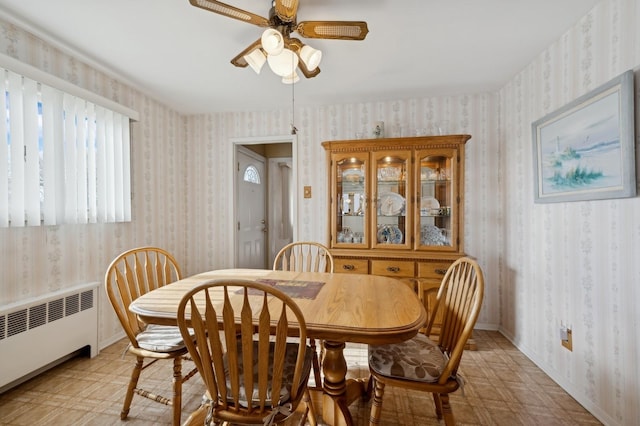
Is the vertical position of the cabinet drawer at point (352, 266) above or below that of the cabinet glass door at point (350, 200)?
below

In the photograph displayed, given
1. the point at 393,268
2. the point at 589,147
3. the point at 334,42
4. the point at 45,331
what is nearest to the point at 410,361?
the point at 393,268

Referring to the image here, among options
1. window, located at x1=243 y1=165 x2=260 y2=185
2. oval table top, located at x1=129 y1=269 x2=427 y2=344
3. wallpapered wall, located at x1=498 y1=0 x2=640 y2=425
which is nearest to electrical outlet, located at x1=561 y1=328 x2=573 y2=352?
wallpapered wall, located at x1=498 y1=0 x2=640 y2=425

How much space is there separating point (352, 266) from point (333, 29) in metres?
1.95

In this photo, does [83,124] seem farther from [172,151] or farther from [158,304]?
[158,304]

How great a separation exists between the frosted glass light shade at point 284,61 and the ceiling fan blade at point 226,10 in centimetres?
16

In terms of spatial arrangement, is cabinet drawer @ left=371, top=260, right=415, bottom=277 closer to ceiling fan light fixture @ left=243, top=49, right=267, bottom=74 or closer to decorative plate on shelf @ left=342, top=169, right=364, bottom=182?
decorative plate on shelf @ left=342, top=169, right=364, bottom=182

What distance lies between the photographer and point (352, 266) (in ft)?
8.73

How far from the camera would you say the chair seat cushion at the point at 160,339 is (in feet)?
4.76

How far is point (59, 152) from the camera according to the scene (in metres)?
2.03

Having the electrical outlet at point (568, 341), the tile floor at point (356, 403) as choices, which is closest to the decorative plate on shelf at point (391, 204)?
the tile floor at point (356, 403)

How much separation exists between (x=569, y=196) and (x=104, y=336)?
380 cm

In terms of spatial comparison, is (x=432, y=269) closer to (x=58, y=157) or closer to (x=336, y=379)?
(x=336, y=379)

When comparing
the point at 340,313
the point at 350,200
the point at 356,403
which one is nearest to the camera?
the point at 340,313

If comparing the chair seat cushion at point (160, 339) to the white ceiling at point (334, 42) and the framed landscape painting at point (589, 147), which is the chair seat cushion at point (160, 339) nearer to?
the white ceiling at point (334, 42)
